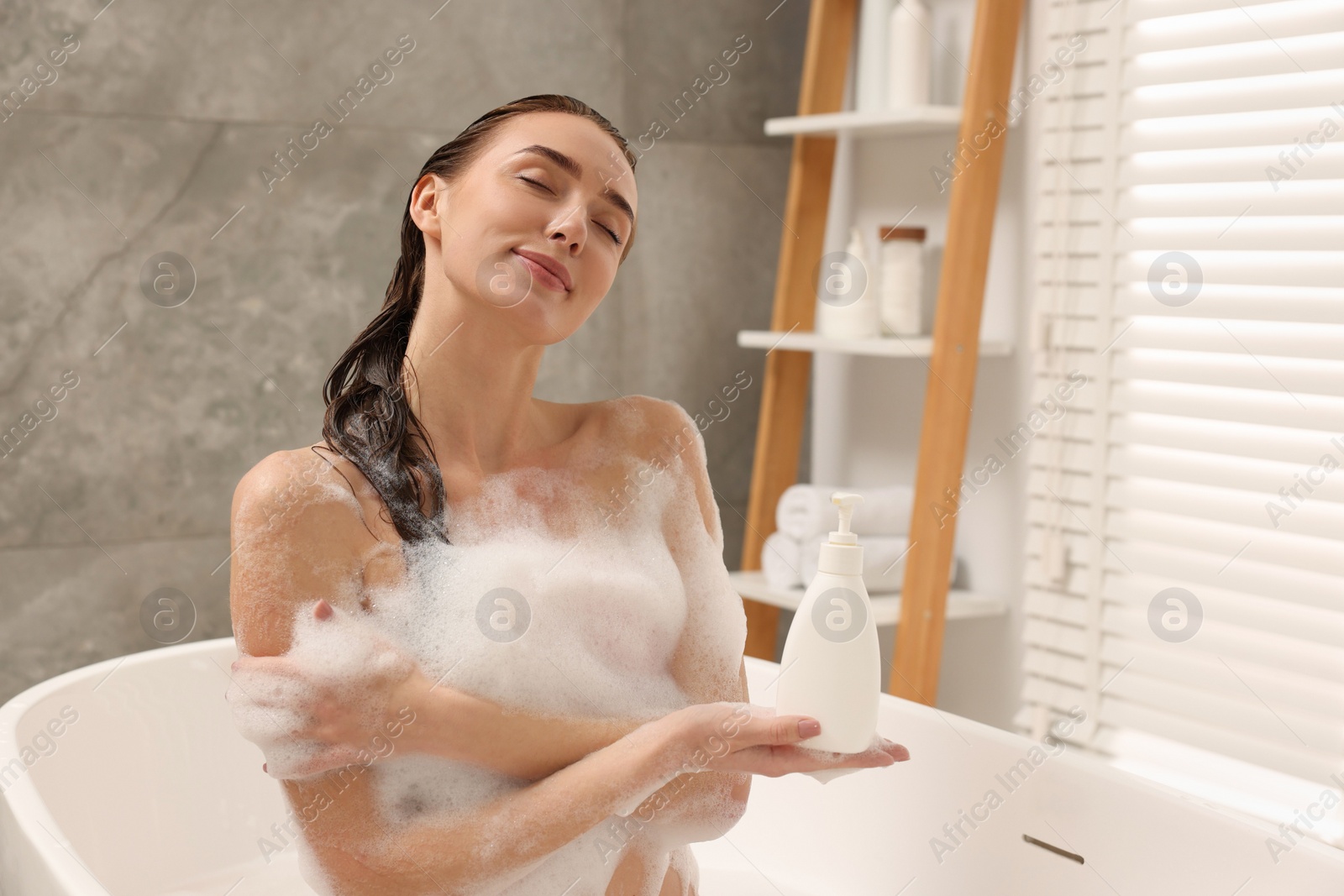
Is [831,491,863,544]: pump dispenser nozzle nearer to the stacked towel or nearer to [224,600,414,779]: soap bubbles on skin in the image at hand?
[224,600,414,779]: soap bubbles on skin

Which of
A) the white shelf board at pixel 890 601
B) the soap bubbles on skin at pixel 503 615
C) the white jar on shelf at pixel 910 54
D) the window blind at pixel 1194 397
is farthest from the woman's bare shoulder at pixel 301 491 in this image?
the white jar on shelf at pixel 910 54

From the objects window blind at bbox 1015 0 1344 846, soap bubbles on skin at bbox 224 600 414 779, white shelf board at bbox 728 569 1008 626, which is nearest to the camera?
soap bubbles on skin at bbox 224 600 414 779

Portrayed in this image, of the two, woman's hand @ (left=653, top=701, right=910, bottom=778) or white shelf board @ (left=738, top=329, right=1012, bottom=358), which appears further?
white shelf board @ (left=738, top=329, right=1012, bottom=358)

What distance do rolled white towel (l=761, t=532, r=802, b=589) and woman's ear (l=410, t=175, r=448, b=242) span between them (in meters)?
1.12

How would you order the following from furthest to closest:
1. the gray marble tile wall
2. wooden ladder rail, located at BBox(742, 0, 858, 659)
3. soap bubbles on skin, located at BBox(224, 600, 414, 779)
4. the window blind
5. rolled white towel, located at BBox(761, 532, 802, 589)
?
wooden ladder rail, located at BBox(742, 0, 858, 659) < rolled white towel, located at BBox(761, 532, 802, 589) < the gray marble tile wall < the window blind < soap bubbles on skin, located at BBox(224, 600, 414, 779)

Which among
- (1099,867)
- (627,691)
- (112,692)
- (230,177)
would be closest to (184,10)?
(230,177)

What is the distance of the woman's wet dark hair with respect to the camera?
1126mm

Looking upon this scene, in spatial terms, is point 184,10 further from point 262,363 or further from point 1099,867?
point 1099,867

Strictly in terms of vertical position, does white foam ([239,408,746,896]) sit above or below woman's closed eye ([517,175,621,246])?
below

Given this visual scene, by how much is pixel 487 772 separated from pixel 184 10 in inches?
57.4

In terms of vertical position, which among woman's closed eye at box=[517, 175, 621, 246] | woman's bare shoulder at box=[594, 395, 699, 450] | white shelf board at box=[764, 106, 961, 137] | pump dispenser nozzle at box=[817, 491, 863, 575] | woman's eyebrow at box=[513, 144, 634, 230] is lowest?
pump dispenser nozzle at box=[817, 491, 863, 575]

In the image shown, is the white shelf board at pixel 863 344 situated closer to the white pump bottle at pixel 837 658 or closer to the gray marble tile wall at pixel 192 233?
the gray marble tile wall at pixel 192 233

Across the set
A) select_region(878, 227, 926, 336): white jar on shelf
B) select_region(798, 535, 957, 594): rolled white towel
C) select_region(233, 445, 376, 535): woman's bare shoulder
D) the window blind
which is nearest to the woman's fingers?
select_region(233, 445, 376, 535): woman's bare shoulder

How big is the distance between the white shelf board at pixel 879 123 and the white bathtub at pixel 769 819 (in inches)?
36.0
